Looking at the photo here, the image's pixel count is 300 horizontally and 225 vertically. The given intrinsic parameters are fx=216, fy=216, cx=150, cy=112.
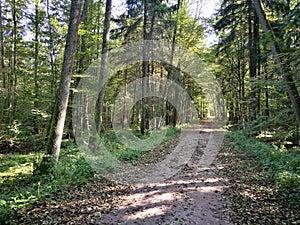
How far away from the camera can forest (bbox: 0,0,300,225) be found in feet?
14.2

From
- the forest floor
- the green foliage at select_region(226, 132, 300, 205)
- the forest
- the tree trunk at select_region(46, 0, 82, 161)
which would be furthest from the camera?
the tree trunk at select_region(46, 0, 82, 161)

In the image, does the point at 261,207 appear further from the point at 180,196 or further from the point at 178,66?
Result: the point at 178,66

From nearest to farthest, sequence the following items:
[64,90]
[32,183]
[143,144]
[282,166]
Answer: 1. [32,183]
2. [282,166]
3. [64,90]
4. [143,144]

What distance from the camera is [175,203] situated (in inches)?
183

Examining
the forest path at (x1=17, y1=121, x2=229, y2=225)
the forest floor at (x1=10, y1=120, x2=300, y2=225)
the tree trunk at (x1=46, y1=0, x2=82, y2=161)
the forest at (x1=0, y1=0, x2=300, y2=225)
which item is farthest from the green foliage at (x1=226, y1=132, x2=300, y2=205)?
the tree trunk at (x1=46, y1=0, x2=82, y2=161)

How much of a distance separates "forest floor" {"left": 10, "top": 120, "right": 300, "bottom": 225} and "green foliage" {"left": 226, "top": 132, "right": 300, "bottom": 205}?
23 centimetres

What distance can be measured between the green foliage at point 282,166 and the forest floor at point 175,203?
0.23 m

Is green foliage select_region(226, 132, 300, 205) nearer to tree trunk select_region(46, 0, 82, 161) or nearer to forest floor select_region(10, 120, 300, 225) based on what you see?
forest floor select_region(10, 120, 300, 225)

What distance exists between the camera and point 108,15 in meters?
9.66

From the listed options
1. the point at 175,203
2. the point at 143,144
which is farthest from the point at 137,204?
the point at 143,144

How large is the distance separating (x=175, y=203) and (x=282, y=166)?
3.83 metres

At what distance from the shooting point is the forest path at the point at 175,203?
4.02 m

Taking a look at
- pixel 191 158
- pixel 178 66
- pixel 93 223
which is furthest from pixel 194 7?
pixel 93 223

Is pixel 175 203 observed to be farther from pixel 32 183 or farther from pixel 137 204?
pixel 32 183
